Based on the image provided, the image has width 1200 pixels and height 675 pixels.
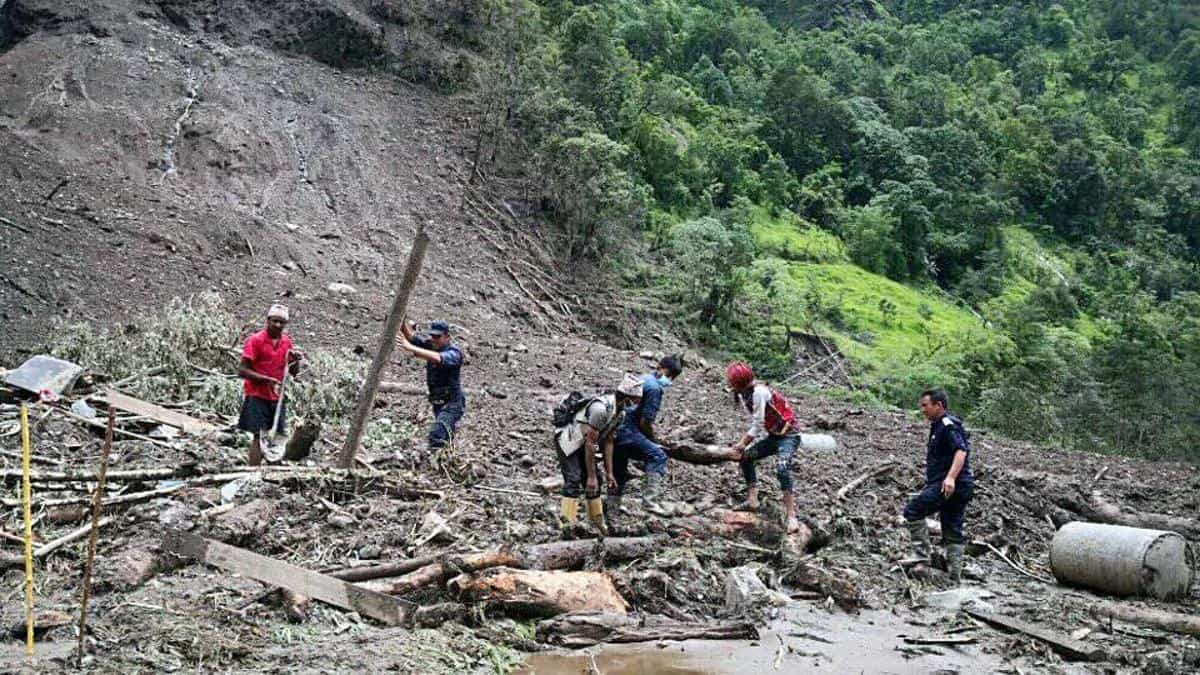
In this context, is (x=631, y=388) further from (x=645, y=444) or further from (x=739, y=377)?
(x=739, y=377)

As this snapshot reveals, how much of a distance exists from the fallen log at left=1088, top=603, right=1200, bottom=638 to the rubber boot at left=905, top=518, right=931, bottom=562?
1377 mm

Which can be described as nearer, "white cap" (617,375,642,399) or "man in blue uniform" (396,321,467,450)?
"white cap" (617,375,642,399)

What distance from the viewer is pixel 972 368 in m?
24.2

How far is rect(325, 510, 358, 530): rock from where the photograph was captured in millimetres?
7238

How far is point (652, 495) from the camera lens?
8656 millimetres

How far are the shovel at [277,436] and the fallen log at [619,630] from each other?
3.27 m

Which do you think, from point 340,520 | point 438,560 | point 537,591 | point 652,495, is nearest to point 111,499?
point 340,520

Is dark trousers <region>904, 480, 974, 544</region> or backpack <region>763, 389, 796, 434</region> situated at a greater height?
backpack <region>763, 389, 796, 434</region>

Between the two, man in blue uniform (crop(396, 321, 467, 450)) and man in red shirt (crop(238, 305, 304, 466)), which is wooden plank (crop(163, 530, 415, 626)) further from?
man in blue uniform (crop(396, 321, 467, 450))

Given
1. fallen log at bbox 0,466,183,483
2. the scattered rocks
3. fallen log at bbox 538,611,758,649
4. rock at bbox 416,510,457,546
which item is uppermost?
fallen log at bbox 538,611,758,649

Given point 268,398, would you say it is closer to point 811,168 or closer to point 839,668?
point 839,668

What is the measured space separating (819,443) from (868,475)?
1749 millimetres

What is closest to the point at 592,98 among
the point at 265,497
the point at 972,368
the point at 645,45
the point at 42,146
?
the point at 972,368

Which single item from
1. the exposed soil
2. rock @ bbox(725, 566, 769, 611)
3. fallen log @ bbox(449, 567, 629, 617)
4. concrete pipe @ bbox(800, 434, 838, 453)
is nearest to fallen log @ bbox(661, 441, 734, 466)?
the exposed soil
